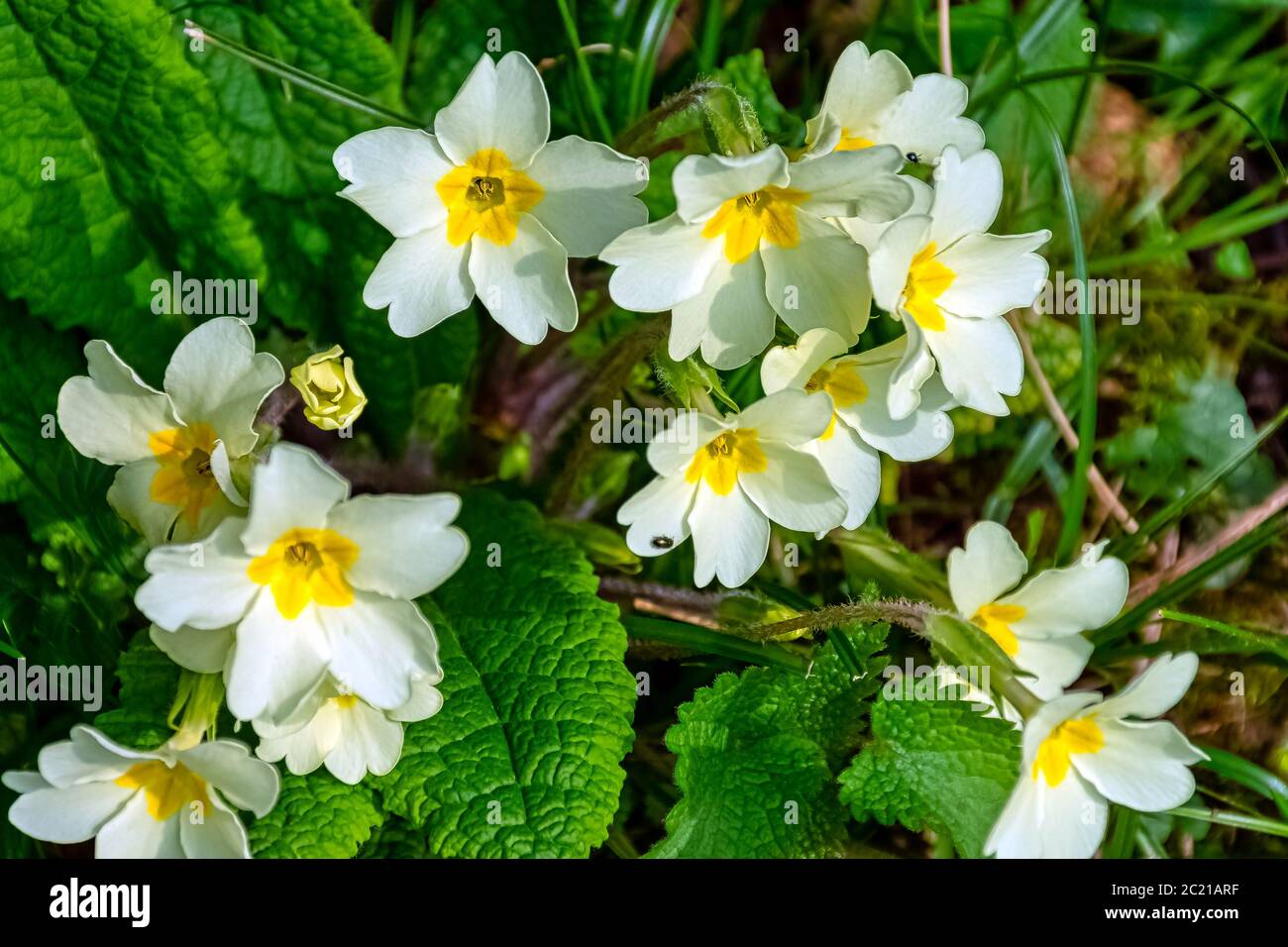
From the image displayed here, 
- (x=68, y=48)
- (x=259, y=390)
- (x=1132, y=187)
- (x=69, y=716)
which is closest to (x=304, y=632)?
(x=259, y=390)

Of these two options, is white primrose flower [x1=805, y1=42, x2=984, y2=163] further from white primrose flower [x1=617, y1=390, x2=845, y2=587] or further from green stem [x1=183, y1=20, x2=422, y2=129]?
green stem [x1=183, y1=20, x2=422, y2=129]

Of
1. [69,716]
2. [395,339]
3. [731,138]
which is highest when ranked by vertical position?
[731,138]

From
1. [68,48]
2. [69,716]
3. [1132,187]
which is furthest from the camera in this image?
[1132,187]

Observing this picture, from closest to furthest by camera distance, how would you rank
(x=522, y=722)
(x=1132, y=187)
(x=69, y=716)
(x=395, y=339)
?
(x=522, y=722) < (x=69, y=716) < (x=395, y=339) < (x=1132, y=187)

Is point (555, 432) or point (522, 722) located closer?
point (522, 722)

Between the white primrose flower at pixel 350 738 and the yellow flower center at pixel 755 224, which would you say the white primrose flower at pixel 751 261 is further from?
the white primrose flower at pixel 350 738

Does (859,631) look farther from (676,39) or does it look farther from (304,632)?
(676,39)
